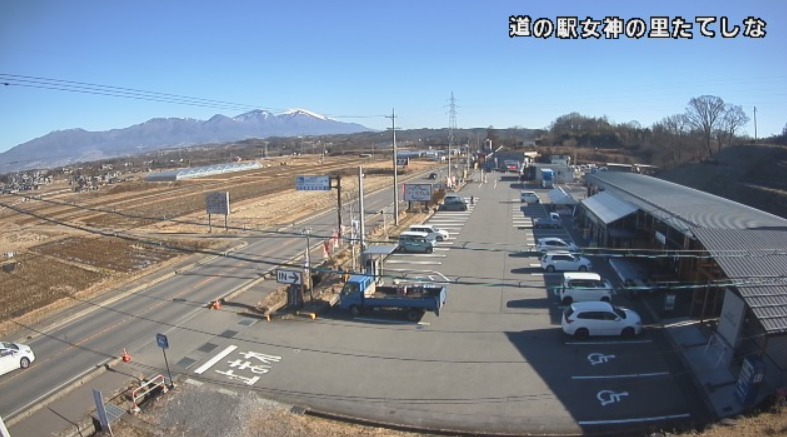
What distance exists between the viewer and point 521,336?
14445 mm

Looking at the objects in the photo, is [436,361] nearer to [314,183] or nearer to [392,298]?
[392,298]

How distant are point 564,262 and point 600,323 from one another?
276 inches

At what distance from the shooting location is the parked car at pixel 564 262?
20.5 metres

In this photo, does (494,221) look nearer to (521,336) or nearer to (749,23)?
(521,336)

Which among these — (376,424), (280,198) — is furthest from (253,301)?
(280,198)

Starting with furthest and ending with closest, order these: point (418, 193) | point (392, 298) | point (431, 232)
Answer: point (418, 193), point (431, 232), point (392, 298)

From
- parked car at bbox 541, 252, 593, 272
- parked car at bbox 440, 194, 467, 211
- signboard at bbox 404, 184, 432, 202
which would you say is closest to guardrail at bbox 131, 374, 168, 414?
parked car at bbox 541, 252, 593, 272

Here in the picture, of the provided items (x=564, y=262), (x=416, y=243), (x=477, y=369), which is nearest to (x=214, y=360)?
(x=477, y=369)

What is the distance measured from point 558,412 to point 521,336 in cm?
398

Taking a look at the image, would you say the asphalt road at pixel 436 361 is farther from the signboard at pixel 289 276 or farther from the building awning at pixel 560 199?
the building awning at pixel 560 199

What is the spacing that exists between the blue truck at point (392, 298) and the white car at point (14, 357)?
9.64 m

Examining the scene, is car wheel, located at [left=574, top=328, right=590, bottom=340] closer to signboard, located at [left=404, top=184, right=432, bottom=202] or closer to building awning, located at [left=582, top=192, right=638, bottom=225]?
→ building awning, located at [left=582, top=192, right=638, bottom=225]

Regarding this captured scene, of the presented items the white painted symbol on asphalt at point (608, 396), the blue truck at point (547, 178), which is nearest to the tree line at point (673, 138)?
the blue truck at point (547, 178)

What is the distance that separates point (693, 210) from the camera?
19.0 meters
